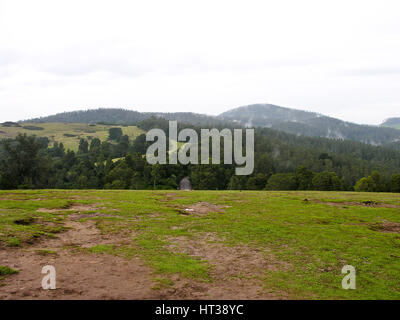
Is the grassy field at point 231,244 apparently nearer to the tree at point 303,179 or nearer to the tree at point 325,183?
the tree at point 325,183

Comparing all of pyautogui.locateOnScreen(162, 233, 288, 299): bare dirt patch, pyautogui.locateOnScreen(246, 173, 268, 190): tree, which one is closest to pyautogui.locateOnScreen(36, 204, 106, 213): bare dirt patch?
pyautogui.locateOnScreen(162, 233, 288, 299): bare dirt patch

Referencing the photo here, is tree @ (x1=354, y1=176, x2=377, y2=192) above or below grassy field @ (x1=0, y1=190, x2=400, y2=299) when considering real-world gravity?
below

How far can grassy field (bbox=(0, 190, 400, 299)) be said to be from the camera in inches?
397

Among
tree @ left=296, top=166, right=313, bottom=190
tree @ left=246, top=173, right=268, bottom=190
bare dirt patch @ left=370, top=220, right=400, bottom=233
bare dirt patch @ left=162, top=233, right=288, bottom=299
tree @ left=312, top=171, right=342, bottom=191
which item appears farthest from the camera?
tree @ left=246, top=173, right=268, bottom=190

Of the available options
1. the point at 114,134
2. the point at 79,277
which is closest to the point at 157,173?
the point at 79,277

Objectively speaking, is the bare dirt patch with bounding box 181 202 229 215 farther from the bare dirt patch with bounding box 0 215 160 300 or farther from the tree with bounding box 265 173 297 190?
the tree with bounding box 265 173 297 190

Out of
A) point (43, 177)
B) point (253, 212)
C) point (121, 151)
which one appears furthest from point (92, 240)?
point (121, 151)

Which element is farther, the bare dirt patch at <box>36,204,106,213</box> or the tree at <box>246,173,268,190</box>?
the tree at <box>246,173,268,190</box>

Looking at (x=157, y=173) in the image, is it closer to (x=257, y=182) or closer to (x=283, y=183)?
(x=257, y=182)

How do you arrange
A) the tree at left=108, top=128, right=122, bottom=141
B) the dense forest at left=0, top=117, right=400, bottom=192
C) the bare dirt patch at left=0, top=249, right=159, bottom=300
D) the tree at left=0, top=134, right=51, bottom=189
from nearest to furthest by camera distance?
the bare dirt patch at left=0, top=249, right=159, bottom=300, the tree at left=0, top=134, right=51, bottom=189, the dense forest at left=0, top=117, right=400, bottom=192, the tree at left=108, top=128, right=122, bottom=141

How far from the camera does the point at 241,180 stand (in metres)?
86.9
